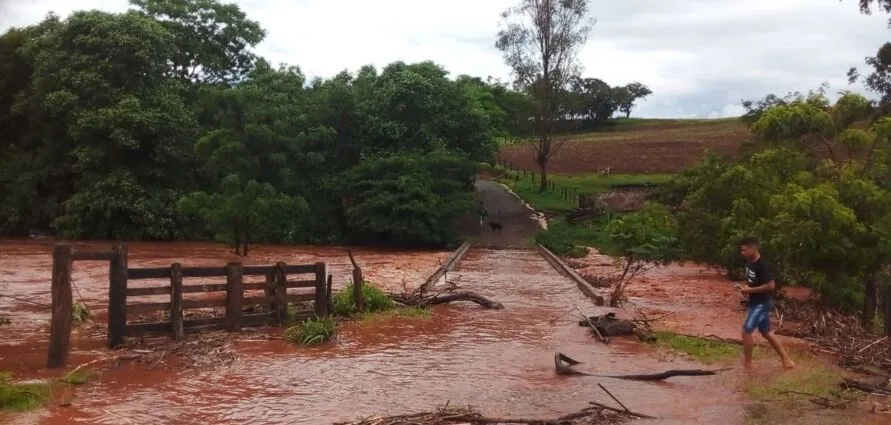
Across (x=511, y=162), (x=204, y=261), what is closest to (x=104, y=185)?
(x=204, y=261)

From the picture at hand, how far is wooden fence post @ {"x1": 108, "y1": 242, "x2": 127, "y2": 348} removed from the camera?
1198 cm

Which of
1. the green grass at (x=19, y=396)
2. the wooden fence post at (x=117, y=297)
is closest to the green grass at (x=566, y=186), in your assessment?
the wooden fence post at (x=117, y=297)

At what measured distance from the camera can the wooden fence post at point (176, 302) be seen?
12531mm

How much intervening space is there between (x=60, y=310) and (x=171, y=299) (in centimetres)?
199

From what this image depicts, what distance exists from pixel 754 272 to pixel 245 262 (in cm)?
2143

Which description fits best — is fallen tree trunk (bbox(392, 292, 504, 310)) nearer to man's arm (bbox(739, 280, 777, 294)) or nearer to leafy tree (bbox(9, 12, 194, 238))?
man's arm (bbox(739, 280, 777, 294))

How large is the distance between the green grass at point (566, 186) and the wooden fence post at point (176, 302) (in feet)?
118

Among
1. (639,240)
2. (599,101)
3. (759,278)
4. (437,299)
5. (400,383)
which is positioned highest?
(599,101)

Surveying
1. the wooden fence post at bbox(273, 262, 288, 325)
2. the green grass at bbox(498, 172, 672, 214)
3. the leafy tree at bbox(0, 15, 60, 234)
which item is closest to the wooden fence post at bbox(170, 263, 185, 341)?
the wooden fence post at bbox(273, 262, 288, 325)

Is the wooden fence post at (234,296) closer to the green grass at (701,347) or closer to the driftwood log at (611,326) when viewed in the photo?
the driftwood log at (611,326)

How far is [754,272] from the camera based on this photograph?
10938 millimetres

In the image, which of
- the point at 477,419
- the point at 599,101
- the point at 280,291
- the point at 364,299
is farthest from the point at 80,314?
the point at 599,101

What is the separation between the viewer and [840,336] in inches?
514

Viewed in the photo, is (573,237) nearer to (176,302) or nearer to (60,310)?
(176,302)
